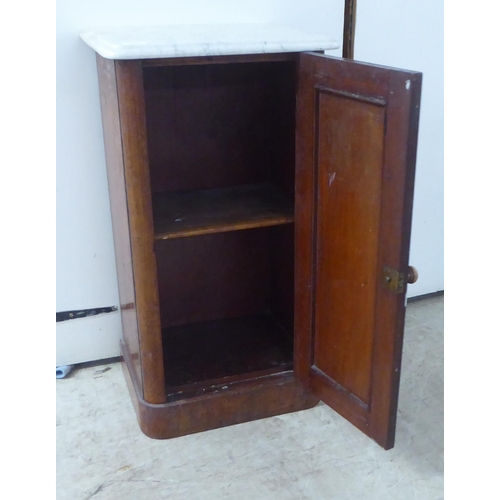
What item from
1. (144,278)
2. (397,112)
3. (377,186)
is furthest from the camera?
(144,278)

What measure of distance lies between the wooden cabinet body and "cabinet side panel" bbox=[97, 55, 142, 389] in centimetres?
1

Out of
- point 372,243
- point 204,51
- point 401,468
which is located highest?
point 204,51

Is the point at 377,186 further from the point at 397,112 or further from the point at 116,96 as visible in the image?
the point at 116,96

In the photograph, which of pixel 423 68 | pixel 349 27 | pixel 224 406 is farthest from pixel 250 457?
→ pixel 423 68

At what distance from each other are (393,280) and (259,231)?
2.77 feet

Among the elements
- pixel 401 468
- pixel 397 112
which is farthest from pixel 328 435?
pixel 397 112

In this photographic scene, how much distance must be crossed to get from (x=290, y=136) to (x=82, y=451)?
1.06 metres

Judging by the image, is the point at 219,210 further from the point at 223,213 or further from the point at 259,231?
the point at 259,231

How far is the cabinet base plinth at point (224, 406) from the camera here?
5.50ft

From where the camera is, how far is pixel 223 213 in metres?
1.72

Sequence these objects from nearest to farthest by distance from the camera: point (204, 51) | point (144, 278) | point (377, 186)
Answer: point (377, 186)
point (204, 51)
point (144, 278)

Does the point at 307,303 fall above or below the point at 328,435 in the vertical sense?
above

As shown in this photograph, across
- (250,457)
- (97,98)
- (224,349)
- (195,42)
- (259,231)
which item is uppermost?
(195,42)

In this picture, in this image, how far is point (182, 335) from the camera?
202cm
